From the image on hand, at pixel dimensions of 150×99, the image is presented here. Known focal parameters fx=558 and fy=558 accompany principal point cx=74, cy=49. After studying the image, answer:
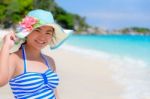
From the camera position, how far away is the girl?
2943mm

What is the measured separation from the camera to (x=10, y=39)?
295 cm

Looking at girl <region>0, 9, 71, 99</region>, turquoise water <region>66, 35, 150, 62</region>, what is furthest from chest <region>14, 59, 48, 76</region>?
turquoise water <region>66, 35, 150, 62</region>

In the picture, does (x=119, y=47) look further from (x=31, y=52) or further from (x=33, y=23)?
(x=33, y=23)

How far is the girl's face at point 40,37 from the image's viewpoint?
2.99 meters

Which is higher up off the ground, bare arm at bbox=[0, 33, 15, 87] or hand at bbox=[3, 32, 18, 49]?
hand at bbox=[3, 32, 18, 49]

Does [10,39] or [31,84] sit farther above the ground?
[10,39]

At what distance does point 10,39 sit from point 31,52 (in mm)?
197

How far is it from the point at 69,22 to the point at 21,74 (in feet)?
294

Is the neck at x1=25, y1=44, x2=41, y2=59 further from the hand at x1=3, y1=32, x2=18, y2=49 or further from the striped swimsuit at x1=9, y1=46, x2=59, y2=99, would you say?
the hand at x1=3, y1=32, x2=18, y2=49

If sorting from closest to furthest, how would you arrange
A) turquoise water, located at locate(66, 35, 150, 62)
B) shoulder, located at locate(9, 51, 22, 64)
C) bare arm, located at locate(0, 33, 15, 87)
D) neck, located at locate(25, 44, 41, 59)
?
bare arm, located at locate(0, 33, 15, 87)
shoulder, located at locate(9, 51, 22, 64)
neck, located at locate(25, 44, 41, 59)
turquoise water, located at locate(66, 35, 150, 62)

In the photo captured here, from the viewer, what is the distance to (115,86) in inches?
386

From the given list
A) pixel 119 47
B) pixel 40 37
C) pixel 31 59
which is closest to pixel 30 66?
pixel 31 59

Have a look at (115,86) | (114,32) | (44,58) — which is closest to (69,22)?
(114,32)

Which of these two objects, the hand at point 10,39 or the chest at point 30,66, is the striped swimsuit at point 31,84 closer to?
the chest at point 30,66
